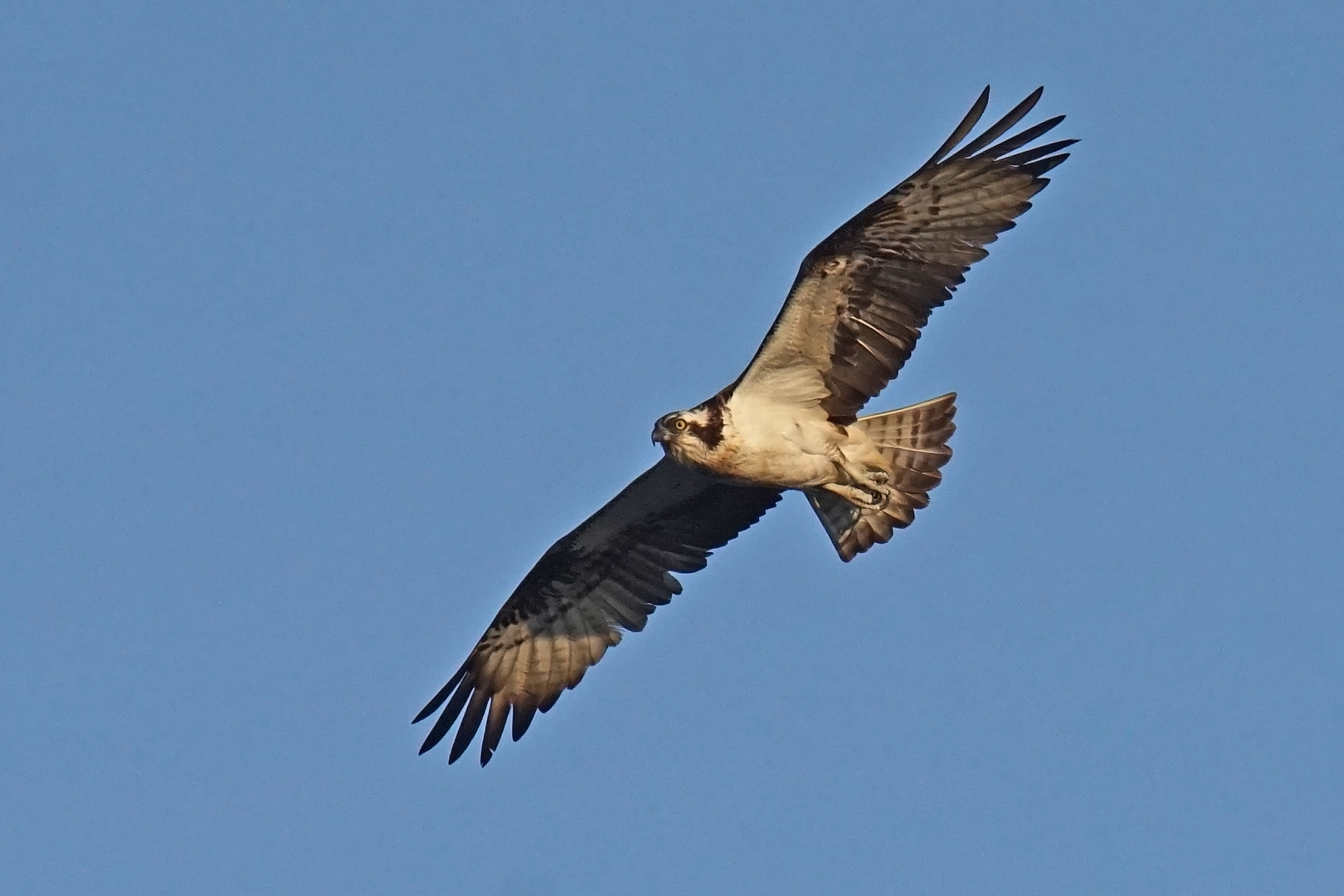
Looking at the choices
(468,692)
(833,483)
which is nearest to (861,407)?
(833,483)

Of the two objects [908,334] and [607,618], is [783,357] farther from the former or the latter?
[607,618]

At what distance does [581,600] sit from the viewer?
1512 centimetres

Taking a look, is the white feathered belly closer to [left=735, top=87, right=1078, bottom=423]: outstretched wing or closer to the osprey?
the osprey

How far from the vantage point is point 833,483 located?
46.1ft

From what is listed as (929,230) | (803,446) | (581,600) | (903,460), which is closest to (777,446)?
(803,446)

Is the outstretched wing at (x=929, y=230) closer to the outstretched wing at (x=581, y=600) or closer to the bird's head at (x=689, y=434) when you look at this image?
the bird's head at (x=689, y=434)

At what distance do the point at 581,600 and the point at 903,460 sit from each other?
258cm

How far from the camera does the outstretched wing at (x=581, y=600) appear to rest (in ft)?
48.5

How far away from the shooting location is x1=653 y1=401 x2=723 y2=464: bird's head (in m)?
13.3

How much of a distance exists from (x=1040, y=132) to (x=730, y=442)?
268cm

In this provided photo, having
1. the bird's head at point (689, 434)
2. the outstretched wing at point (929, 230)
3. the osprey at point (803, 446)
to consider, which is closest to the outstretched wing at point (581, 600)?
the osprey at point (803, 446)

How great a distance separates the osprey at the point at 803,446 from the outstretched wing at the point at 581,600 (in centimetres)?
1

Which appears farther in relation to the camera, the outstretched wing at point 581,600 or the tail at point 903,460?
the outstretched wing at point 581,600

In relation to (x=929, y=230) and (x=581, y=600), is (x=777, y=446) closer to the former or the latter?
(x=929, y=230)
